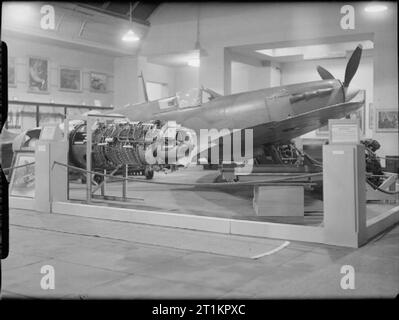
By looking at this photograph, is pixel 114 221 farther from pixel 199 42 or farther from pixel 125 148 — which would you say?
pixel 199 42

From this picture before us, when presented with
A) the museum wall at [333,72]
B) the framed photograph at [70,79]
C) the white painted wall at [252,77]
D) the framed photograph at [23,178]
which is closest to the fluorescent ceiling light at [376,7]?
the museum wall at [333,72]

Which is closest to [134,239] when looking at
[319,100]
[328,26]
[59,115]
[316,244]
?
[316,244]

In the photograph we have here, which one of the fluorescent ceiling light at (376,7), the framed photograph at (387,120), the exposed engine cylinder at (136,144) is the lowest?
the exposed engine cylinder at (136,144)

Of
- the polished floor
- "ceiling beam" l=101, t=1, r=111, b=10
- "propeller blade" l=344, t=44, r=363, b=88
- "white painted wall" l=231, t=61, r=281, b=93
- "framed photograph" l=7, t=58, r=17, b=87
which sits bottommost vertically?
the polished floor

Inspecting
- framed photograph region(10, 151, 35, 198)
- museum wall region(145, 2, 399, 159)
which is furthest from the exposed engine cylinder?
museum wall region(145, 2, 399, 159)

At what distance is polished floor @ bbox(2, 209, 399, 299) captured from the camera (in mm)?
3506

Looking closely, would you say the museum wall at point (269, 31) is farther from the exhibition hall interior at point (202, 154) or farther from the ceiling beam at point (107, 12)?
the ceiling beam at point (107, 12)

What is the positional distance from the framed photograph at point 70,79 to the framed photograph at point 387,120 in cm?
1120

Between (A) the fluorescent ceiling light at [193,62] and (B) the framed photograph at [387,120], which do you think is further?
(A) the fluorescent ceiling light at [193,62]

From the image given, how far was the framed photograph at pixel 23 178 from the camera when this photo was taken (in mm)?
8486

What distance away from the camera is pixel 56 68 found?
56.0 feet

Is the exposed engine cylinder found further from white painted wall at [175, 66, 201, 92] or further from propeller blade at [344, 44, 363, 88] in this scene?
white painted wall at [175, 66, 201, 92]

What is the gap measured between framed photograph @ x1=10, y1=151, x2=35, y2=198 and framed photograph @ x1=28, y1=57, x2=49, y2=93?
7.94 metres

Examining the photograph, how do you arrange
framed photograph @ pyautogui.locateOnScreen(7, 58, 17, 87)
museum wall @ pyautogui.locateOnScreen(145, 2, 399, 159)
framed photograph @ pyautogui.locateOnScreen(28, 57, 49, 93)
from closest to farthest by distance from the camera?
museum wall @ pyautogui.locateOnScreen(145, 2, 399, 159) < framed photograph @ pyautogui.locateOnScreen(7, 58, 17, 87) < framed photograph @ pyautogui.locateOnScreen(28, 57, 49, 93)
